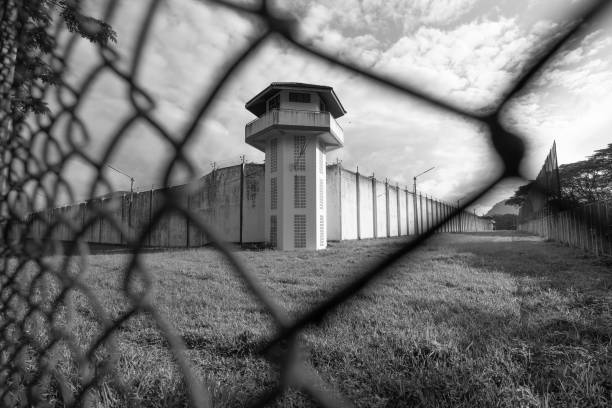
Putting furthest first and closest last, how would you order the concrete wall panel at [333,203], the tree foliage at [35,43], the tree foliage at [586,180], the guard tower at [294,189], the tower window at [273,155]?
the concrete wall panel at [333,203], the tower window at [273,155], the guard tower at [294,189], the tree foliage at [35,43], the tree foliage at [586,180]

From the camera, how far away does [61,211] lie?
0.61 metres

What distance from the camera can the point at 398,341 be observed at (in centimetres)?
157

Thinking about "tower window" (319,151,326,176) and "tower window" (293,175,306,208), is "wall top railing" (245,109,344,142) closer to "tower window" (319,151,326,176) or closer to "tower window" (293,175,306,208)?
"tower window" (319,151,326,176)

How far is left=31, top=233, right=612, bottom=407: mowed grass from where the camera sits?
109cm

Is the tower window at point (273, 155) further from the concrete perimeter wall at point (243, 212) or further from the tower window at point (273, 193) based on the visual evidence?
the concrete perimeter wall at point (243, 212)

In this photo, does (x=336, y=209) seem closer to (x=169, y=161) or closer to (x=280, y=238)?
(x=280, y=238)

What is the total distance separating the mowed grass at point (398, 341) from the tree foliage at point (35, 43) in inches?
16.5

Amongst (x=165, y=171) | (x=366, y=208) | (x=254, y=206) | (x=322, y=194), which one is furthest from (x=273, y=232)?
(x=165, y=171)

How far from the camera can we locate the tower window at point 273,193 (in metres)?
10.5

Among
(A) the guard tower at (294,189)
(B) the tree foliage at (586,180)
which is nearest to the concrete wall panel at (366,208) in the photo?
(A) the guard tower at (294,189)

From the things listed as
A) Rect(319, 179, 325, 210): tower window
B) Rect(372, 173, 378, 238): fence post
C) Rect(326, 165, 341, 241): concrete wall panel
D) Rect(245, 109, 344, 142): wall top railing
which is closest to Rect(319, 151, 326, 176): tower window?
Rect(319, 179, 325, 210): tower window

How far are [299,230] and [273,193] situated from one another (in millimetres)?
1457

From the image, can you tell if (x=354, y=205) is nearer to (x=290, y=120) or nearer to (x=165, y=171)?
(x=290, y=120)

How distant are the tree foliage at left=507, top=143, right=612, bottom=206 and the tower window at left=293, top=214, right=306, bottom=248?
9.74m
